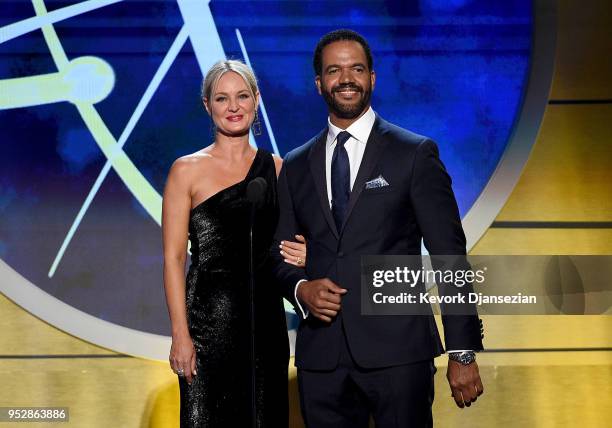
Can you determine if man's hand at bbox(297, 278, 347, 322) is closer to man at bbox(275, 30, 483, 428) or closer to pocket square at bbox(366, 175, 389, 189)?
man at bbox(275, 30, 483, 428)

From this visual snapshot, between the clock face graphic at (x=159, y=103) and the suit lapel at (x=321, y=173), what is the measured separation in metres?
1.01

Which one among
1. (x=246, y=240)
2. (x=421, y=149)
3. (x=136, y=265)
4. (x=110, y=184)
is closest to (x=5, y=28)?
(x=110, y=184)

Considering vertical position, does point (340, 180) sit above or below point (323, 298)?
above

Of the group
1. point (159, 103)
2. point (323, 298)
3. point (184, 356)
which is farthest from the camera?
point (159, 103)

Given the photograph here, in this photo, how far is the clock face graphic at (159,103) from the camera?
3137mm

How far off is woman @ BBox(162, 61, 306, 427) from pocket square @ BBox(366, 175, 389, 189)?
16.8 inches

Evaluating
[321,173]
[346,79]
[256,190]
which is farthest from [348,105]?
[256,190]

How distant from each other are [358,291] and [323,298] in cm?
11

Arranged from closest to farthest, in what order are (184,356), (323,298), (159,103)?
(323,298)
(184,356)
(159,103)

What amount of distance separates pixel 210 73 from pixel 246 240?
18.7 inches

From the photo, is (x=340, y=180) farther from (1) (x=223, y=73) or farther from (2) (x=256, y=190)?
(1) (x=223, y=73)

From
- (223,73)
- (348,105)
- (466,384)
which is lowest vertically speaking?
(466,384)

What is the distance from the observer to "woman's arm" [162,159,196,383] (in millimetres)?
2293

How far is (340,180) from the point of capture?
2047mm
